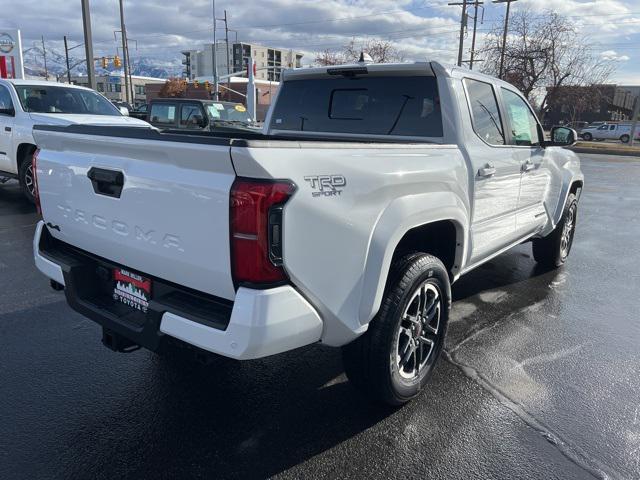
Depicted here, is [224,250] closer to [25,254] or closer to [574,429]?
[574,429]

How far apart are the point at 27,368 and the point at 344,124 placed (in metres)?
2.77

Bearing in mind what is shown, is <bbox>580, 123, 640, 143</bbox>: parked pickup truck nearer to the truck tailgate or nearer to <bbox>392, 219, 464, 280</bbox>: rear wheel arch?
<bbox>392, 219, 464, 280</bbox>: rear wheel arch

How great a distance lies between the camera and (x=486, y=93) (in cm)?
389

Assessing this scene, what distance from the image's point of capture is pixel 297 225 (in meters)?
2.03

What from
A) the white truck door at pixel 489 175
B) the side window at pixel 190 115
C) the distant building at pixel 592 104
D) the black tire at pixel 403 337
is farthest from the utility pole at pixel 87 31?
the distant building at pixel 592 104

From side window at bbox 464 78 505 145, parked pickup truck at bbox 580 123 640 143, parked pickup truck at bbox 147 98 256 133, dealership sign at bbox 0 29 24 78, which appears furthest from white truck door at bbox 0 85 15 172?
parked pickup truck at bbox 580 123 640 143

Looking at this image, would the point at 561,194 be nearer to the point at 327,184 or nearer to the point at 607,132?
the point at 327,184

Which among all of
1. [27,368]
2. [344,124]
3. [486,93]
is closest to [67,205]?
[27,368]

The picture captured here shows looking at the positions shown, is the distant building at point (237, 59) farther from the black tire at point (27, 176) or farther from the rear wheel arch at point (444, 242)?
the rear wheel arch at point (444, 242)

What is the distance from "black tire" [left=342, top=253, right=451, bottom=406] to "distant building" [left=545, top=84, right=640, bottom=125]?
122 ft

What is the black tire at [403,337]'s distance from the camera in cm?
261

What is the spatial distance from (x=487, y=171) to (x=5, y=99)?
825 cm

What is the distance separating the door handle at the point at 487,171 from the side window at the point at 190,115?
10.9m

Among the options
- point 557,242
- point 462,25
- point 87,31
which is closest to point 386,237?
point 557,242
